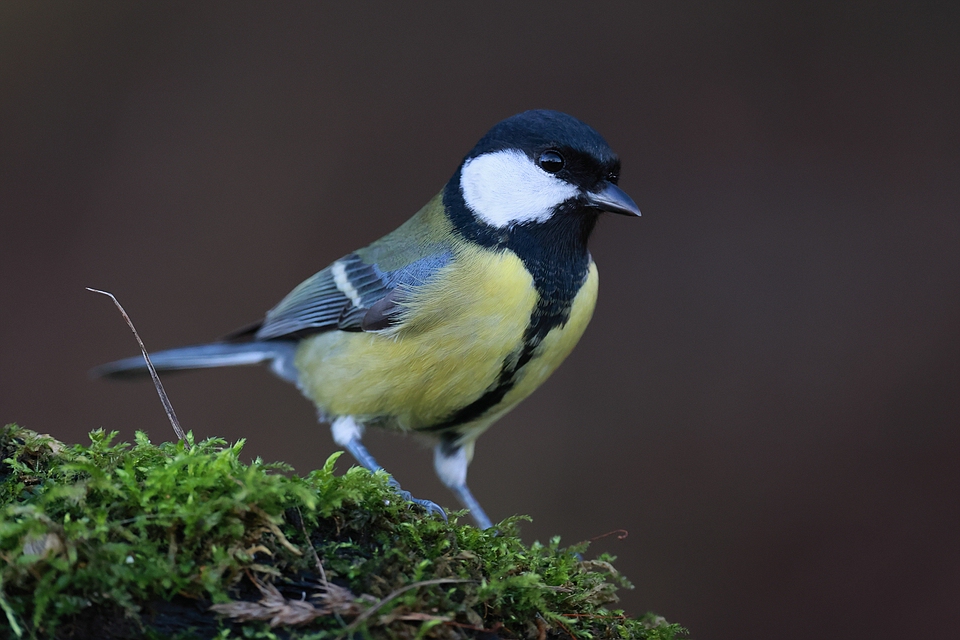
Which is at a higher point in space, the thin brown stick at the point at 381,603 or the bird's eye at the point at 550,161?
the bird's eye at the point at 550,161

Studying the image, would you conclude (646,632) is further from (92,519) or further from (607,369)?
(607,369)

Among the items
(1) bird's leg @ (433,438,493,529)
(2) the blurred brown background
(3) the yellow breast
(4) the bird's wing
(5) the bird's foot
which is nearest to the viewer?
(5) the bird's foot

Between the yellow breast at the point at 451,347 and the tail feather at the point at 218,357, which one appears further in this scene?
the tail feather at the point at 218,357

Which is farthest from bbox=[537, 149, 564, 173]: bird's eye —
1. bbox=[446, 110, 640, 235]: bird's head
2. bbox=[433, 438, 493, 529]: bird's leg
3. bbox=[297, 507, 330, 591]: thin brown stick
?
bbox=[297, 507, 330, 591]: thin brown stick

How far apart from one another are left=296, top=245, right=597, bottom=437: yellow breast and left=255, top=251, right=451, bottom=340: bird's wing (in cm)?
4

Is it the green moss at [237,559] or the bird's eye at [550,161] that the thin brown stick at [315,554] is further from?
the bird's eye at [550,161]

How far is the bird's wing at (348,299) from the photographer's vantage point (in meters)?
2.02

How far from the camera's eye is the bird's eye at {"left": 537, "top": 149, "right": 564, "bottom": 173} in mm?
1966

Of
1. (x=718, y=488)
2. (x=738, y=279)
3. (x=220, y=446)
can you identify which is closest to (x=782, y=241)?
(x=738, y=279)

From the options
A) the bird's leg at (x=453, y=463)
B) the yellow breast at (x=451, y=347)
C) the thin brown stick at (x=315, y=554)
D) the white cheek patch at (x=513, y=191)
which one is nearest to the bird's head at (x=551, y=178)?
the white cheek patch at (x=513, y=191)

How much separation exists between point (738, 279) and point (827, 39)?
1.28 metres

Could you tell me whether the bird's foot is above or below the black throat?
below

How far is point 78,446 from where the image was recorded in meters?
1.20

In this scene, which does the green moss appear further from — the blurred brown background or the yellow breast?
the blurred brown background
